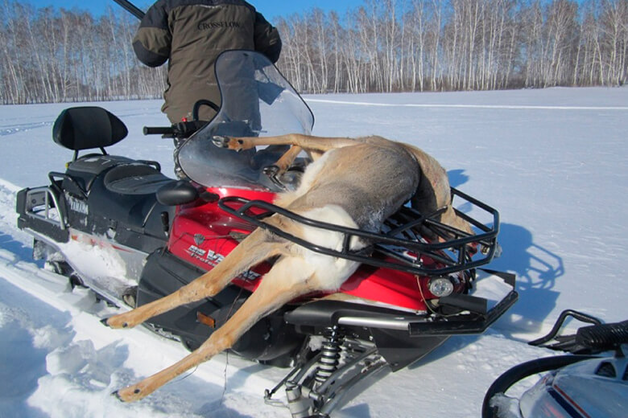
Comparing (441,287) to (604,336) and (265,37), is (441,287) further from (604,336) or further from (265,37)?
(265,37)

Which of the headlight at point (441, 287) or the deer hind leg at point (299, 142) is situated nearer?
the headlight at point (441, 287)

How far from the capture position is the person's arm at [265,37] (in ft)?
11.6

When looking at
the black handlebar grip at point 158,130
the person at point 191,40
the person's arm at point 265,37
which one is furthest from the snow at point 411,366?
the person's arm at point 265,37

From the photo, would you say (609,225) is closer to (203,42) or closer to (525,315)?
(525,315)

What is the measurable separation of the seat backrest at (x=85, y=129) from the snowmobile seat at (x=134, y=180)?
300mm

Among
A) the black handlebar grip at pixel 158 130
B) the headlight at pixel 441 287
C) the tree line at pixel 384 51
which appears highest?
the tree line at pixel 384 51

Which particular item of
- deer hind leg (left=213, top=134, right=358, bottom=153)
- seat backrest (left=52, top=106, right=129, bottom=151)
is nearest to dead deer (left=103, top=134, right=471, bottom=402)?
deer hind leg (left=213, top=134, right=358, bottom=153)

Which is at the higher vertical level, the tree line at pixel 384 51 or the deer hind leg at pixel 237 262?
the tree line at pixel 384 51

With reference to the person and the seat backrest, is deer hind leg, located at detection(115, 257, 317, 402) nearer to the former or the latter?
the person

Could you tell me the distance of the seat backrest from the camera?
3.21m

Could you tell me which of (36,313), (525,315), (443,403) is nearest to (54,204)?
(36,313)

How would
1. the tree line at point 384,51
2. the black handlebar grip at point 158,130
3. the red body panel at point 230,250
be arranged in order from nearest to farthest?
the red body panel at point 230,250 < the black handlebar grip at point 158,130 < the tree line at point 384,51

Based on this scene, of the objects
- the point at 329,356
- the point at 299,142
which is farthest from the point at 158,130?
the point at 329,356

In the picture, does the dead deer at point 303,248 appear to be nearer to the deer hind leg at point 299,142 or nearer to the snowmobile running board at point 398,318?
the snowmobile running board at point 398,318
